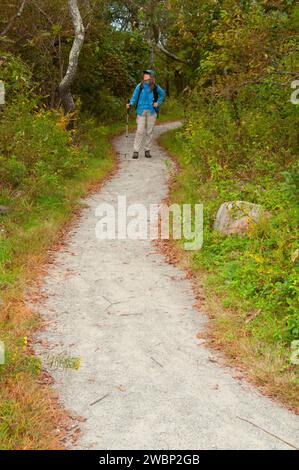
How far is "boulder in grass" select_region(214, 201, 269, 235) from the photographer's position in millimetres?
8195

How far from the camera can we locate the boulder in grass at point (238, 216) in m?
8.20

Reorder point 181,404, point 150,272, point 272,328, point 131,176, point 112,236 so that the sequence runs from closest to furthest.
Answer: point 181,404 → point 272,328 → point 150,272 → point 112,236 → point 131,176

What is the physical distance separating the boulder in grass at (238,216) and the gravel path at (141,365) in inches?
43.6

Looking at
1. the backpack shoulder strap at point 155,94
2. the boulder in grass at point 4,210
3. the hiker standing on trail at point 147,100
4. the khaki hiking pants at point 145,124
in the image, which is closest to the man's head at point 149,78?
the hiker standing on trail at point 147,100

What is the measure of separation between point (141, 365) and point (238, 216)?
3610mm

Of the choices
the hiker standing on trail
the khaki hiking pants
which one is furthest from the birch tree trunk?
the khaki hiking pants

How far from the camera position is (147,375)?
530 centimetres

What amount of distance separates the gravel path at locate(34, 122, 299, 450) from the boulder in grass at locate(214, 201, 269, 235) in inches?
43.6

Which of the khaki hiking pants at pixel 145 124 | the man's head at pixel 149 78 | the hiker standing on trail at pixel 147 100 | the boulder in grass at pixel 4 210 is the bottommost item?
the boulder in grass at pixel 4 210

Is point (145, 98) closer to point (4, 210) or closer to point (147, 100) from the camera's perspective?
point (147, 100)

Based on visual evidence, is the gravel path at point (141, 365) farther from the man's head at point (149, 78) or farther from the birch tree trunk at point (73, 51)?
the birch tree trunk at point (73, 51)

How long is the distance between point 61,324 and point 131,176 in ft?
26.7

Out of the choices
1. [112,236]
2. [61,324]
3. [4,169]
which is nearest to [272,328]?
[61,324]

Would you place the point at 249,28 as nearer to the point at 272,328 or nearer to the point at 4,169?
the point at 4,169
